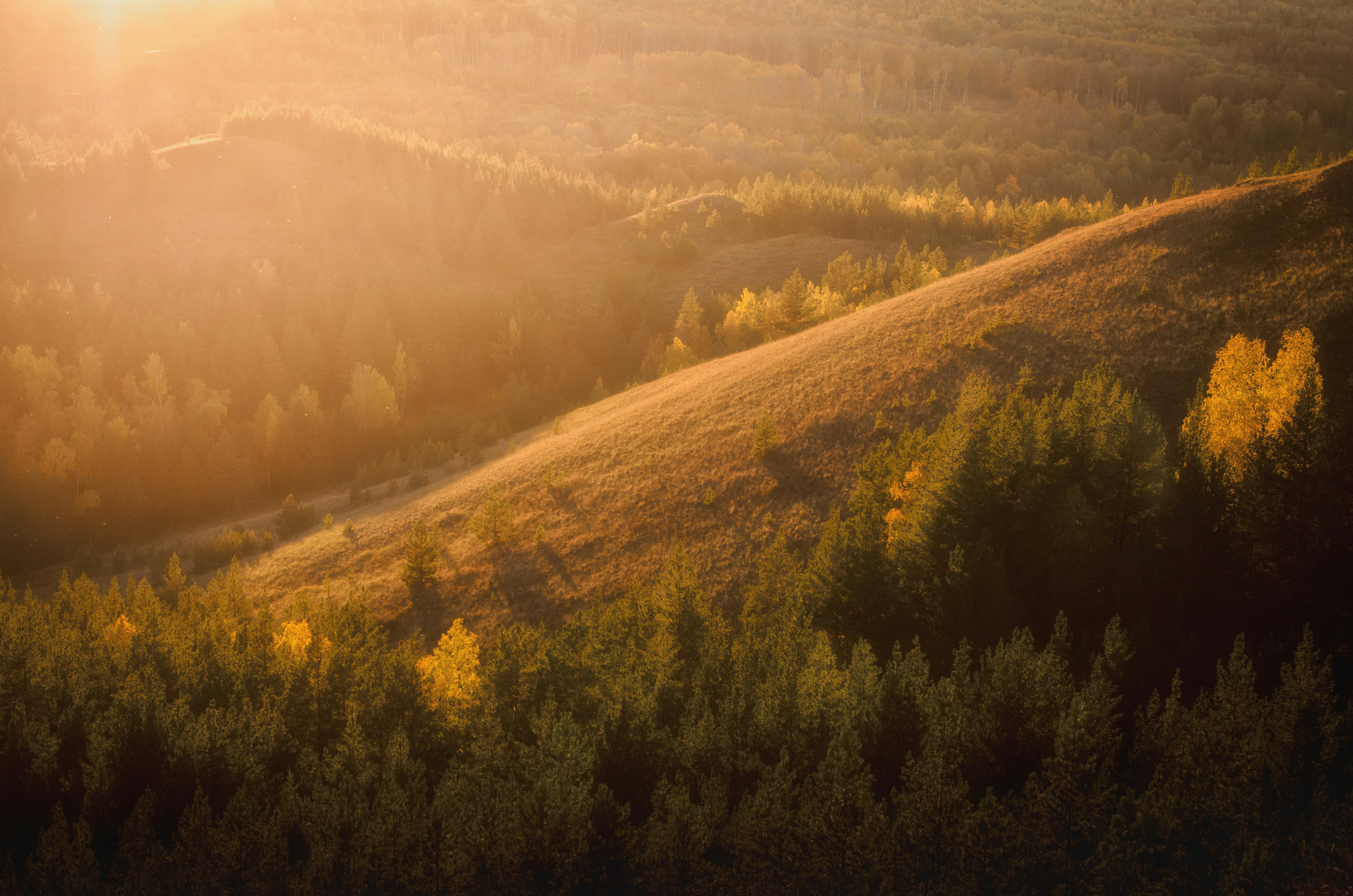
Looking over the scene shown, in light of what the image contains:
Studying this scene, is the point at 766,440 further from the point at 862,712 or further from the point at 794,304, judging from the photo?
the point at 794,304

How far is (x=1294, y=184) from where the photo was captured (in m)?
54.6

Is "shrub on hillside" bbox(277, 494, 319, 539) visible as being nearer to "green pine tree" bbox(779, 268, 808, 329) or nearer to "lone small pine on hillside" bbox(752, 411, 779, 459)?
"lone small pine on hillside" bbox(752, 411, 779, 459)

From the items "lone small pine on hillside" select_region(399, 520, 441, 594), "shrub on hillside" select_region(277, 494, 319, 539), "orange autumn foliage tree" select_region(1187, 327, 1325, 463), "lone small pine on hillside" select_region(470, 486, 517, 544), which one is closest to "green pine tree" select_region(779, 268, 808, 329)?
"lone small pine on hillside" select_region(470, 486, 517, 544)

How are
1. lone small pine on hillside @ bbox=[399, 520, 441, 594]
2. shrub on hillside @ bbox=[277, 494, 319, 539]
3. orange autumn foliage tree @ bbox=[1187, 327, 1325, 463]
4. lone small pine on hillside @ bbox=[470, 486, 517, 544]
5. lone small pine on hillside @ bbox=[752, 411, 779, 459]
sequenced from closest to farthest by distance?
1. orange autumn foliage tree @ bbox=[1187, 327, 1325, 463]
2. lone small pine on hillside @ bbox=[399, 520, 441, 594]
3. lone small pine on hillside @ bbox=[752, 411, 779, 459]
4. lone small pine on hillside @ bbox=[470, 486, 517, 544]
5. shrub on hillside @ bbox=[277, 494, 319, 539]

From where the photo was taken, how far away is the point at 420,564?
4847 cm

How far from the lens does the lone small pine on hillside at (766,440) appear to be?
50375mm

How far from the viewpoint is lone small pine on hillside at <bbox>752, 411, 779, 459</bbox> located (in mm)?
50375

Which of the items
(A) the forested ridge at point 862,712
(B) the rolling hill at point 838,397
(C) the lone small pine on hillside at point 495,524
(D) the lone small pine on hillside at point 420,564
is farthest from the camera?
(C) the lone small pine on hillside at point 495,524

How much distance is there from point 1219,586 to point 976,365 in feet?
84.5

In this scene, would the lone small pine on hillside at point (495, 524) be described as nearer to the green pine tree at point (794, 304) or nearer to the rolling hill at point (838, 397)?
the rolling hill at point (838, 397)

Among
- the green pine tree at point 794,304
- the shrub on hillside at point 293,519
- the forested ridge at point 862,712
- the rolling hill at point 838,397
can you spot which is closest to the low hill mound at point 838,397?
the rolling hill at point 838,397

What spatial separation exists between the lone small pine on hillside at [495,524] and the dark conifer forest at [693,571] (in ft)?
1.75

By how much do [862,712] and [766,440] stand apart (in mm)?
28296

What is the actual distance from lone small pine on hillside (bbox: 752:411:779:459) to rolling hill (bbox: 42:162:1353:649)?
2.00 feet
